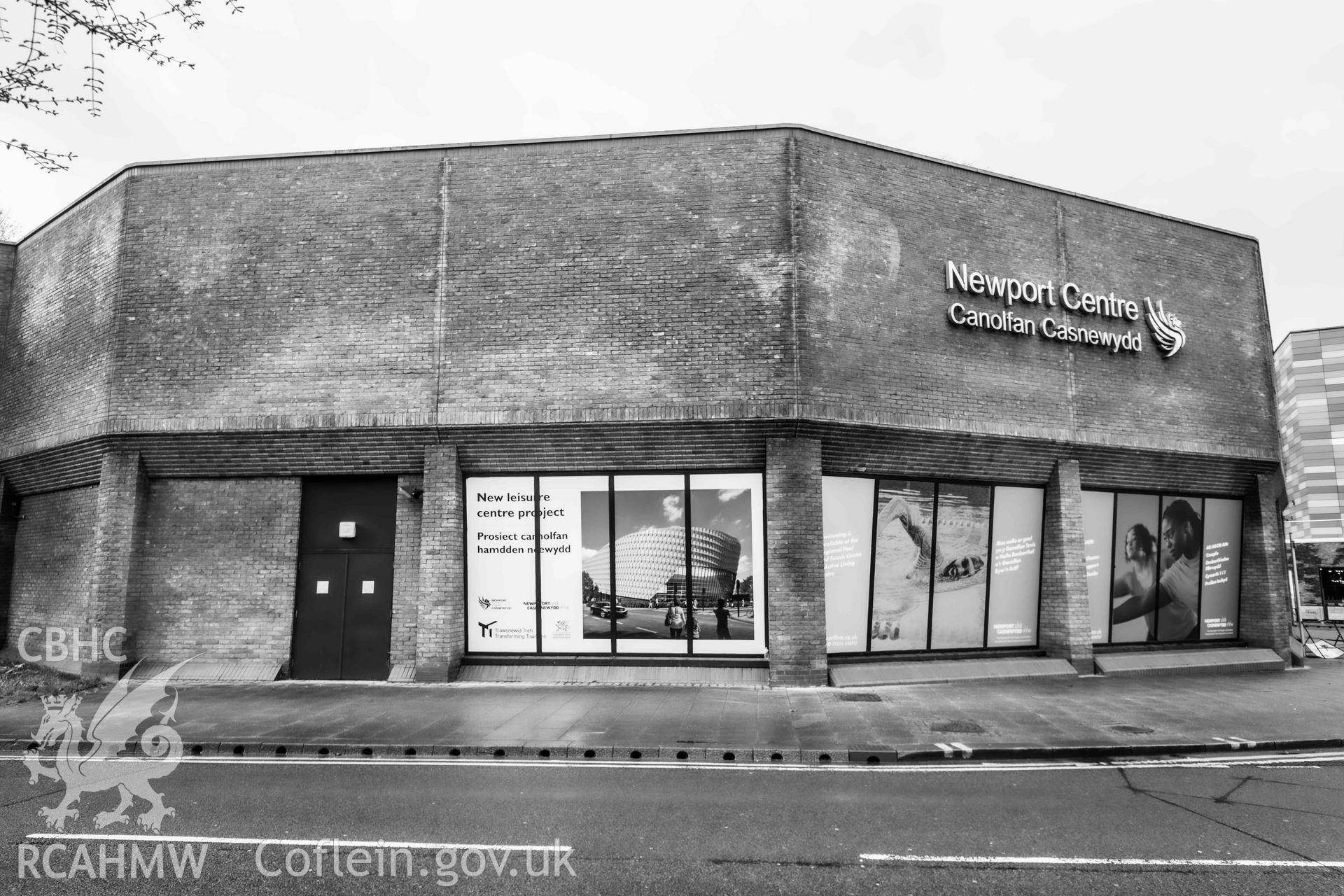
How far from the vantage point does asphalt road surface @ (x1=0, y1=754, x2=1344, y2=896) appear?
5.29 m

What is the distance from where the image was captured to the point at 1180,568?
1772 cm

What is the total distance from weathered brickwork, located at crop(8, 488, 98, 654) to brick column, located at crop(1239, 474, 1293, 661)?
83.5 feet

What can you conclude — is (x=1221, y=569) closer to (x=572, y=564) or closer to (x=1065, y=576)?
(x=1065, y=576)

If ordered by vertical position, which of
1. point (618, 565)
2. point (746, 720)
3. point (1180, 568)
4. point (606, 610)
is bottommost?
point (746, 720)

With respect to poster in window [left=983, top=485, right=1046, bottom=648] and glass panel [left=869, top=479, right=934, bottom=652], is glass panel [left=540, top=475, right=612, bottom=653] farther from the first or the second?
poster in window [left=983, top=485, right=1046, bottom=648]

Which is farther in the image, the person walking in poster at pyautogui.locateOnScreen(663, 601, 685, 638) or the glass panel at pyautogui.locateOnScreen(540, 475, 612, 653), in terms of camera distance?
the glass panel at pyautogui.locateOnScreen(540, 475, 612, 653)

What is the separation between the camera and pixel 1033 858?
18.6ft

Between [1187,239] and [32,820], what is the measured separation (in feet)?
74.0

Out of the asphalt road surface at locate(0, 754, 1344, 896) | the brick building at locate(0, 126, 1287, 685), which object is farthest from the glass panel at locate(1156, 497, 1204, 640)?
the asphalt road surface at locate(0, 754, 1344, 896)

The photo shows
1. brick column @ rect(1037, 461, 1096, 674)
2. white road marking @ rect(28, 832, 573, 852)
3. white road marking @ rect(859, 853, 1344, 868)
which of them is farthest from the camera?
brick column @ rect(1037, 461, 1096, 674)

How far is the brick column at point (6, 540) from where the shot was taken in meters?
17.7

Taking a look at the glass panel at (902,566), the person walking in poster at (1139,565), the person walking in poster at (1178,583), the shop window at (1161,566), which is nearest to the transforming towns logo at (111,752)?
the glass panel at (902,566)

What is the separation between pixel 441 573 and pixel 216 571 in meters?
4.75

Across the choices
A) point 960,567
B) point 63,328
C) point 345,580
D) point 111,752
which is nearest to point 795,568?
point 960,567
